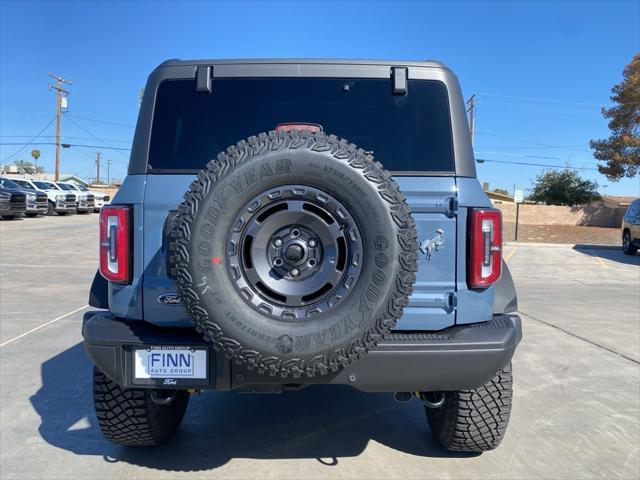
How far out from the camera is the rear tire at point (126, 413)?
9.42 ft

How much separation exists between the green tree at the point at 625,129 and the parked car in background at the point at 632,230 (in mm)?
21377

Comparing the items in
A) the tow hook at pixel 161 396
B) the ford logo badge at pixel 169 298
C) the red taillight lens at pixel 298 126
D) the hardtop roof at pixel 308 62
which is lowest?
the tow hook at pixel 161 396

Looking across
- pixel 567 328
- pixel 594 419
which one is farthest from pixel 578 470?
pixel 567 328

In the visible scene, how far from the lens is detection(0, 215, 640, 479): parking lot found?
2971mm

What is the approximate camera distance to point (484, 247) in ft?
8.30

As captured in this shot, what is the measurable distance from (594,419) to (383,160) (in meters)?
2.55

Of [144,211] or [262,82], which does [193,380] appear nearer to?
[144,211]

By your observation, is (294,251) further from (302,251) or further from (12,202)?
(12,202)

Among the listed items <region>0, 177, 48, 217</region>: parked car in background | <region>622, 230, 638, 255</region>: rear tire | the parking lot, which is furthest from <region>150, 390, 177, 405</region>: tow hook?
<region>0, 177, 48, 217</region>: parked car in background

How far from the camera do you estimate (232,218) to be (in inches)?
85.6

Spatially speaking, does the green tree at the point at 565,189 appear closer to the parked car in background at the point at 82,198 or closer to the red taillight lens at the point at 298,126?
the parked car in background at the point at 82,198

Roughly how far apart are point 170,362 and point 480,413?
1.70 meters

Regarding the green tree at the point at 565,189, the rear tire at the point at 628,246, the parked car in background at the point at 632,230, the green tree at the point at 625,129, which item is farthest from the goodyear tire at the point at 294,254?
the green tree at the point at 565,189

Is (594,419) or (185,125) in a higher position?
(185,125)
